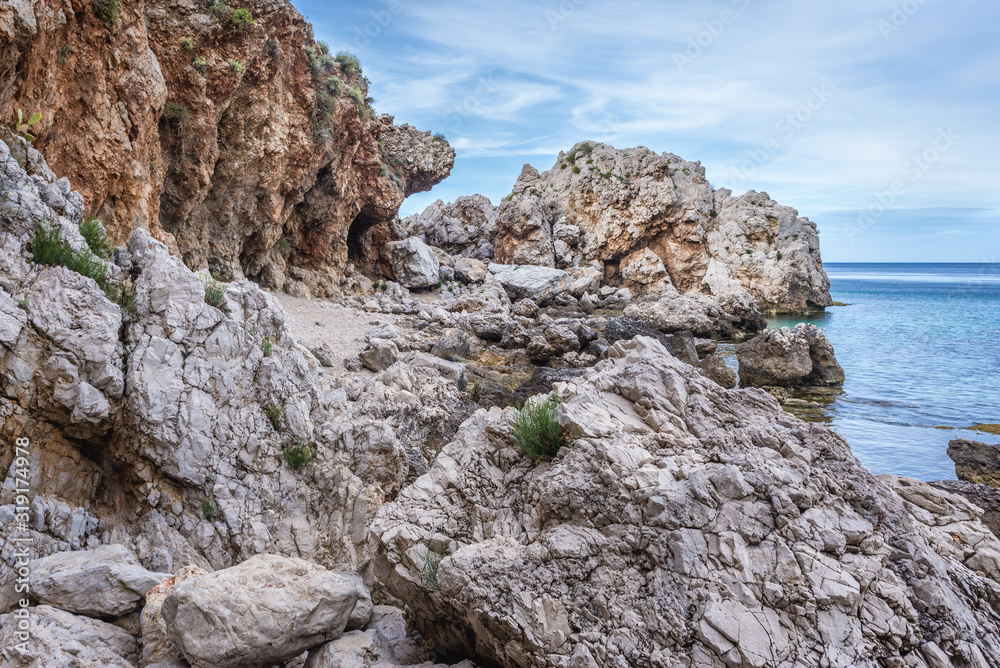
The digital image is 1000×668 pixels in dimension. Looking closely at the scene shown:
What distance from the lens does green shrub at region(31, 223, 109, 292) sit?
5.45 metres

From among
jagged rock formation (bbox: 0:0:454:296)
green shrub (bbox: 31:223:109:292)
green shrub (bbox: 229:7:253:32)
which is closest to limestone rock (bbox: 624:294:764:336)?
jagged rock formation (bbox: 0:0:454:296)

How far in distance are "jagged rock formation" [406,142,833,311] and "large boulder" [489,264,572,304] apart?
6666 mm

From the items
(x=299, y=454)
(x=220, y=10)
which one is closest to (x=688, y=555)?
(x=299, y=454)

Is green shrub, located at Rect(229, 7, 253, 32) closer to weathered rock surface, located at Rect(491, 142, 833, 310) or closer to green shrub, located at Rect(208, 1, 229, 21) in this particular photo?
green shrub, located at Rect(208, 1, 229, 21)

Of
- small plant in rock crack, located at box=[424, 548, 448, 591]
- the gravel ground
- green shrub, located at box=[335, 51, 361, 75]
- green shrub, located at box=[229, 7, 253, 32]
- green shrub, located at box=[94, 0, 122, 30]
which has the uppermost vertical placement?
green shrub, located at box=[335, 51, 361, 75]

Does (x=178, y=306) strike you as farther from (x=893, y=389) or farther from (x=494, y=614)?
(x=893, y=389)

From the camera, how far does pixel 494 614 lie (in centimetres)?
331

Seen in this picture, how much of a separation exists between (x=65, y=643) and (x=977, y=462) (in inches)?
583

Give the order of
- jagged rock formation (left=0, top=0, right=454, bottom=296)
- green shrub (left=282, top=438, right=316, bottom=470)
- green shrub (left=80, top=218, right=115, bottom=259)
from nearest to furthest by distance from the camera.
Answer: green shrub (left=80, top=218, right=115, bottom=259) < green shrub (left=282, top=438, right=316, bottom=470) < jagged rock formation (left=0, top=0, right=454, bottom=296)

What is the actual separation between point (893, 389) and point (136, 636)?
23402mm

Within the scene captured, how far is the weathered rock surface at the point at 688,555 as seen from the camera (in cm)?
300

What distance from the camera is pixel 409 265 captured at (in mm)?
31578

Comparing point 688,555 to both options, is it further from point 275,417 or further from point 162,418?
point 162,418

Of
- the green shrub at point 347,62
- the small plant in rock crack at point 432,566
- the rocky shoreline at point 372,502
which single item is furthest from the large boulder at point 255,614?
the green shrub at point 347,62
